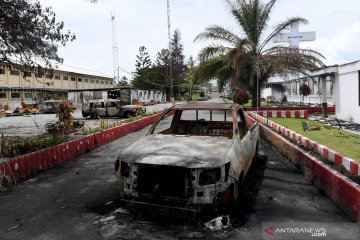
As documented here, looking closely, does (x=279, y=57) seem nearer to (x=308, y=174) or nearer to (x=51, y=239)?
(x=308, y=174)

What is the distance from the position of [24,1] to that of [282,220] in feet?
35.2

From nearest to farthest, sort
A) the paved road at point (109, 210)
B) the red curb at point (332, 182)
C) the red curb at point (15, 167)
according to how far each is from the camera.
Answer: the paved road at point (109, 210) < the red curb at point (332, 182) < the red curb at point (15, 167)

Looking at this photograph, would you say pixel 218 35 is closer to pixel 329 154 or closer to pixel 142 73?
pixel 329 154

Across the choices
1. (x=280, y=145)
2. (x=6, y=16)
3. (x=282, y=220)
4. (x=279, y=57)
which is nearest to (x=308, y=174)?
(x=282, y=220)

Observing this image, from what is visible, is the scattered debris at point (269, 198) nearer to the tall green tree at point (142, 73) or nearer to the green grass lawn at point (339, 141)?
the green grass lawn at point (339, 141)

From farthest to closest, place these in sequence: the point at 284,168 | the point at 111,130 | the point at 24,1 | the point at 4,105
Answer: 1. the point at 4,105
2. the point at 111,130
3. the point at 24,1
4. the point at 284,168

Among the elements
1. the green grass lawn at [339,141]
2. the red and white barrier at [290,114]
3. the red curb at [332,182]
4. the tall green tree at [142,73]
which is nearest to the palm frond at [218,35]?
the red and white barrier at [290,114]

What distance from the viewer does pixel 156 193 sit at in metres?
4.69

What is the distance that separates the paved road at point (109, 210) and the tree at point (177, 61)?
86.8m

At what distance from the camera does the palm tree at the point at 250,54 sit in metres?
21.5

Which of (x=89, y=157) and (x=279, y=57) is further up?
(x=279, y=57)

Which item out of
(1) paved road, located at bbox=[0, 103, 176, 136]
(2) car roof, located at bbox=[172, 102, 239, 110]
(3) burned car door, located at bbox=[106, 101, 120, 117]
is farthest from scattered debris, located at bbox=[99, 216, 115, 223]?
(3) burned car door, located at bbox=[106, 101, 120, 117]

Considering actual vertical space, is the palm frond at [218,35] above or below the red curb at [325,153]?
above

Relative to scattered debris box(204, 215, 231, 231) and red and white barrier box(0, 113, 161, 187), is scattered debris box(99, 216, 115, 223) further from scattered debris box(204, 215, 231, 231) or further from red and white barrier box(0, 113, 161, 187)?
red and white barrier box(0, 113, 161, 187)
